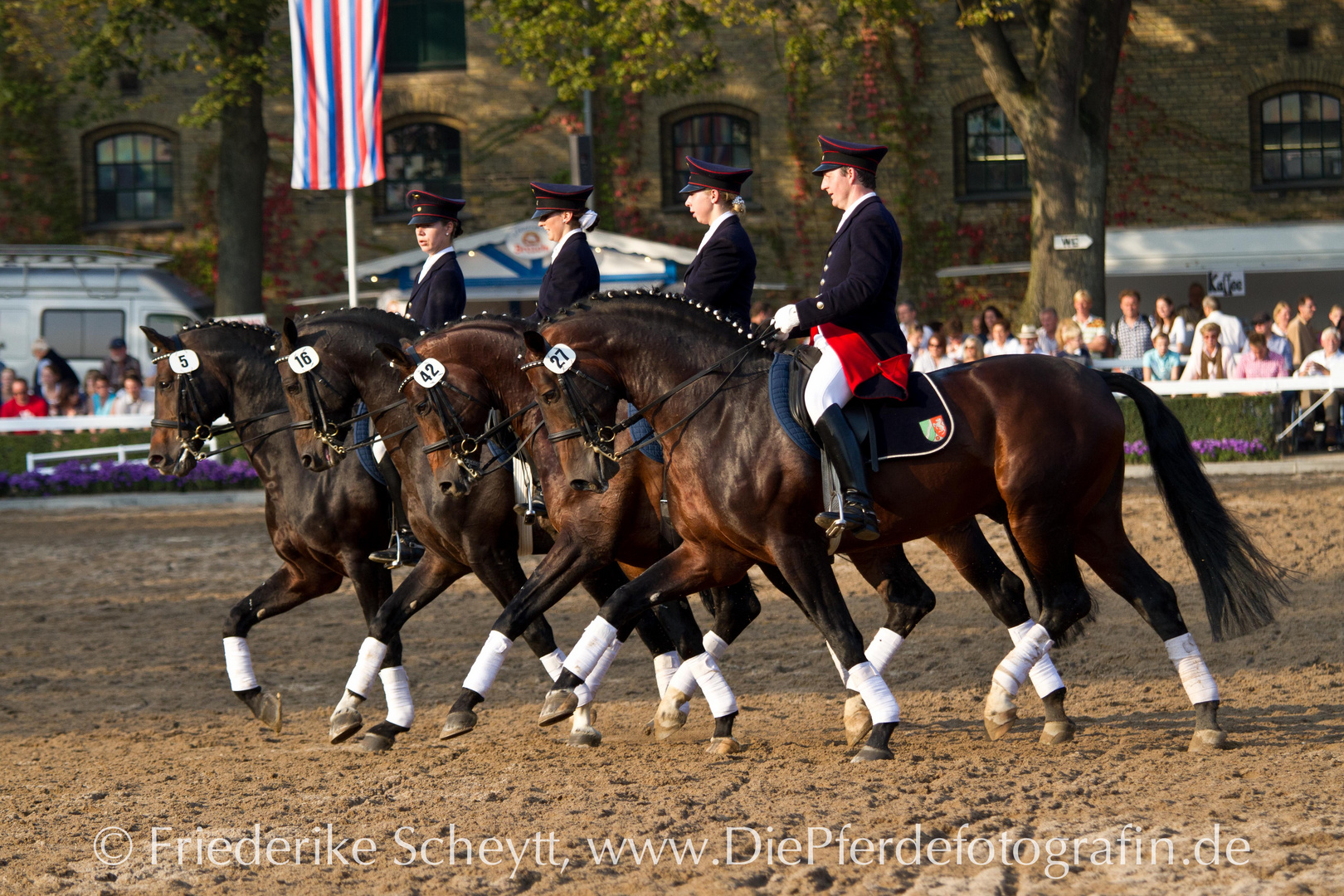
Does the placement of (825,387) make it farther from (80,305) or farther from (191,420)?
(80,305)

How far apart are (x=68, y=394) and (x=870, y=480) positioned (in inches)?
645

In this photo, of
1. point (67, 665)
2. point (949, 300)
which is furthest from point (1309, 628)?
point (949, 300)

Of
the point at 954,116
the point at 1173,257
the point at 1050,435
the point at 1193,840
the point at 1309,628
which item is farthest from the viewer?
the point at 954,116

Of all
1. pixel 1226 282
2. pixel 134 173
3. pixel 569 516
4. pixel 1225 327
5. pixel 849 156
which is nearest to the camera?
pixel 849 156

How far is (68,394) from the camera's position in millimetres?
20297

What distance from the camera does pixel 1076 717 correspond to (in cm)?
741

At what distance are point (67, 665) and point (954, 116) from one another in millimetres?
20631

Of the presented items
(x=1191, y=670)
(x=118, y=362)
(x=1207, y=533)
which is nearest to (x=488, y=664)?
(x=1191, y=670)

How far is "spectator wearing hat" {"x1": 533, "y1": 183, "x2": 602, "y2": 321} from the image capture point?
25.7 feet

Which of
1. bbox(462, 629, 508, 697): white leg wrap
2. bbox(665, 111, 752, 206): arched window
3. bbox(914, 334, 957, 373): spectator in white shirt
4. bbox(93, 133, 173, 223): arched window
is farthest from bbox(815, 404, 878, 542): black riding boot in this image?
bbox(93, 133, 173, 223): arched window

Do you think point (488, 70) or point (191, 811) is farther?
point (488, 70)

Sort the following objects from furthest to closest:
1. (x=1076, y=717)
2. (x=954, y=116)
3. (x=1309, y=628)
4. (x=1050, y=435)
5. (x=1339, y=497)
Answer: (x=954, y=116) → (x=1339, y=497) → (x=1309, y=628) → (x=1076, y=717) → (x=1050, y=435)

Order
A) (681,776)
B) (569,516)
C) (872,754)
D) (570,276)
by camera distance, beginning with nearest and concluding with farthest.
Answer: (681,776) → (872,754) → (569,516) → (570,276)

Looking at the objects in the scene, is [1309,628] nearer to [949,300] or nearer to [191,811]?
[191,811]
